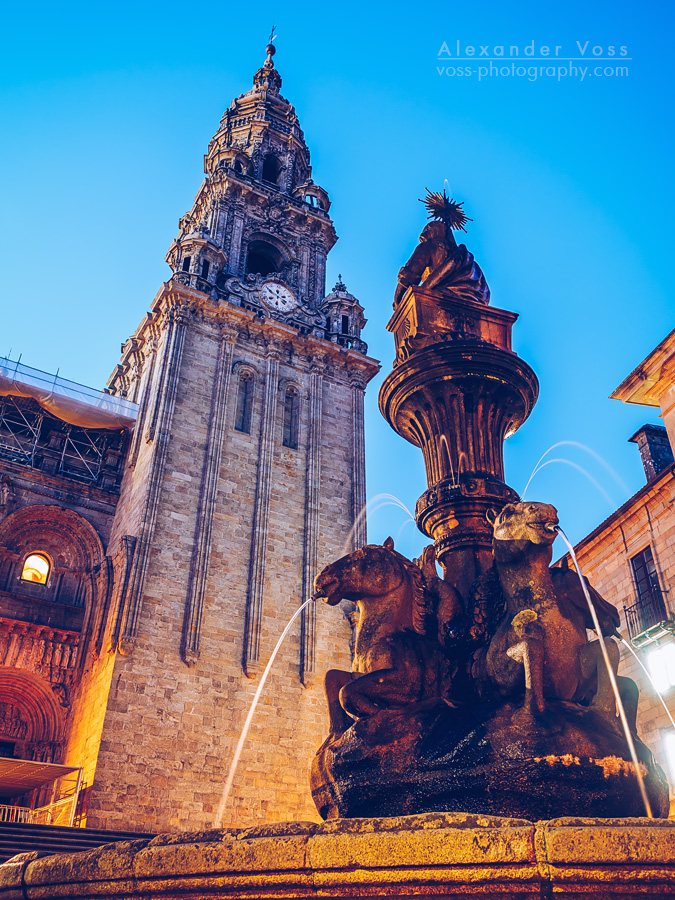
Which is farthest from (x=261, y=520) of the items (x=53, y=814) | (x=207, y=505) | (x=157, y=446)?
(x=53, y=814)

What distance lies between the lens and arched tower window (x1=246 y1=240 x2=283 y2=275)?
34.4m

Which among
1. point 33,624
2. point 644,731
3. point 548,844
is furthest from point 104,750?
point 548,844

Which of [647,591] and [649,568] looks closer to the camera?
[647,591]

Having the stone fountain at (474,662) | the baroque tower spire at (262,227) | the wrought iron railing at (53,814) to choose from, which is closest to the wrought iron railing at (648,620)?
the stone fountain at (474,662)

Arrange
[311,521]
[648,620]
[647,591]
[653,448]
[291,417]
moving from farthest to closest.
A: [291,417] → [311,521] → [653,448] → [647,591] → [648,620]

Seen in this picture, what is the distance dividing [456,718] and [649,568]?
14389 mm

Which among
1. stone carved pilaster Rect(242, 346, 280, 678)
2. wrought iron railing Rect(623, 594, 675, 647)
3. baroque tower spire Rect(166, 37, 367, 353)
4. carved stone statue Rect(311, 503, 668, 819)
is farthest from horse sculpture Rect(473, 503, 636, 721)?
baroque tower spire Rect(166, 37, 367, 353)

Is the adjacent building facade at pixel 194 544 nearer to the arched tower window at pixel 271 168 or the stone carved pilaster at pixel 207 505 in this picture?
the stone carved pilaster at pixel 207 505

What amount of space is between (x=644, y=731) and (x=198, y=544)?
13.1 meters

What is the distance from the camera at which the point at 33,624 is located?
22.0 meters

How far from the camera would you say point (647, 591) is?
57.6 feet

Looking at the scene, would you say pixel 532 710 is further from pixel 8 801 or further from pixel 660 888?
pixel 8 801

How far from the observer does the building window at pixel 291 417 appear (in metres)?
27.0

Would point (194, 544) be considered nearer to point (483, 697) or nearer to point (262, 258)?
point (262, 258)
